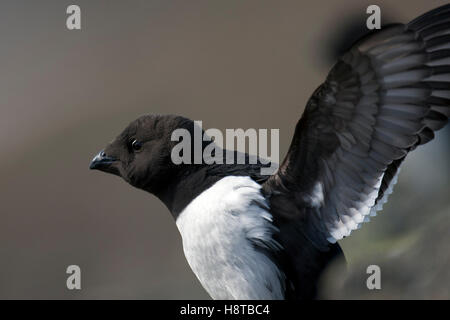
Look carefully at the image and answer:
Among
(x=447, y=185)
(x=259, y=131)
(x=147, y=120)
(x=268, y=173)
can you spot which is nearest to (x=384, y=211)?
(x=447, y=185)

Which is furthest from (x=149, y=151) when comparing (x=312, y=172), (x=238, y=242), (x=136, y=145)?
(x=312, y=172)

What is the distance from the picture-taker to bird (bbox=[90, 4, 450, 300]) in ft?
6.91

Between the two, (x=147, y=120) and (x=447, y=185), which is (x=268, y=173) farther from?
(x=447, y=185)

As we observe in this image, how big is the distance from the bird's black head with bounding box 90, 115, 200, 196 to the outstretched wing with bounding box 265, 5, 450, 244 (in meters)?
0.39

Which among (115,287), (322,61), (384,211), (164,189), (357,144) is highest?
(322,61)

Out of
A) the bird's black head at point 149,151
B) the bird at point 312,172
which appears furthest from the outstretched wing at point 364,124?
the bird's black head at point 149,151

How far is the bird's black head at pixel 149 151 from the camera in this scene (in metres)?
2.51

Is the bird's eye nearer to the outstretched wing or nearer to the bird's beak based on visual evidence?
the bird's beak

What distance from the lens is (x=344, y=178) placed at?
88.7 inches

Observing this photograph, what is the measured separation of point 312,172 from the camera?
228 cm

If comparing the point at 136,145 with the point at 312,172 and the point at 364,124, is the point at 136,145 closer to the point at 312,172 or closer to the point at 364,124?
the point at 312,172

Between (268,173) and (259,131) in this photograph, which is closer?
(268,173)

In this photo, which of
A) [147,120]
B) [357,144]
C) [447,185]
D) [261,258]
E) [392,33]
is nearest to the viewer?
[392,33]

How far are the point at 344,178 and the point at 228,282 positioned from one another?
51cm
